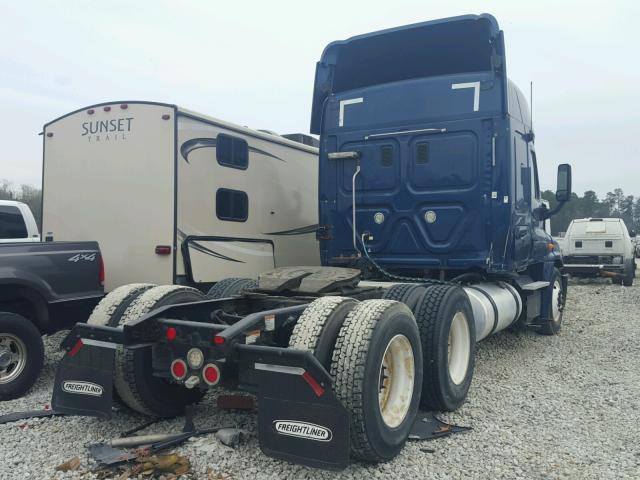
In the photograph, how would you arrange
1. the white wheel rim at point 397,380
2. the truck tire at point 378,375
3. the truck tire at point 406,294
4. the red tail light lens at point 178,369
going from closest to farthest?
the truck tire at point 378,375 → the red tail light lens at point 178,369 → the white wheel rim at point 397,380 → the truck tire at point 406,294

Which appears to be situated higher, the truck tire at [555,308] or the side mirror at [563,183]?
the side mirror at [563,183]

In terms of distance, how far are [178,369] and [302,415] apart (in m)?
0.96

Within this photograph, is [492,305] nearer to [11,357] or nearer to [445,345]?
[445,345]

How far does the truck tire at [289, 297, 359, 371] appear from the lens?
11.4 ft

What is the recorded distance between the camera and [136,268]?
6516 mm

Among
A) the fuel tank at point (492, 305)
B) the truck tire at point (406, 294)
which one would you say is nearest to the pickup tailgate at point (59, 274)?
the truck tire at point (406, 294)

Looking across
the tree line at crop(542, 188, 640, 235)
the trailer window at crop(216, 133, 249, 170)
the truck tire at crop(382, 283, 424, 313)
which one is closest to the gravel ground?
the truck tire at crop(382, 283, 424, 313)

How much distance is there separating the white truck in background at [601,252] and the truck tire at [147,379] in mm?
14906

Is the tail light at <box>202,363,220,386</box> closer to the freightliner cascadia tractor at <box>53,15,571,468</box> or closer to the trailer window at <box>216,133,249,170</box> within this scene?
the freightliner cascadia tractor at <box>53,15,571,468</box>

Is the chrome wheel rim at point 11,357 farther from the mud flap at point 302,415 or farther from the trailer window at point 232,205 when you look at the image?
the mud flap at point 302,415

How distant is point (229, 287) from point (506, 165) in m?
3.21

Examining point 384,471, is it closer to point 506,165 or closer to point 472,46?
point 506,165

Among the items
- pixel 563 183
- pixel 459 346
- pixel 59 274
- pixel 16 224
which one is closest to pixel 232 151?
pixel 59 274

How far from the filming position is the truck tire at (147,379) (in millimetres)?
3986
